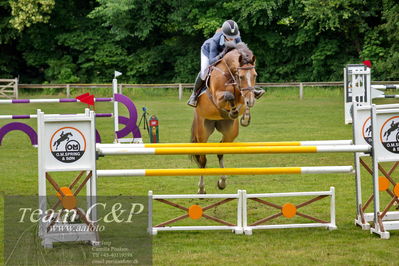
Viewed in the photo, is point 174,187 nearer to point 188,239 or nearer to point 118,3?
point 188,239

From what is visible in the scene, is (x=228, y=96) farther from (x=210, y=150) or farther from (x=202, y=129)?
(x=210, y=150)

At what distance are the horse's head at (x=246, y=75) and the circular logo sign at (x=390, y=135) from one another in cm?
134

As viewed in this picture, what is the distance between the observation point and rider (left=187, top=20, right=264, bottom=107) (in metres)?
7.96

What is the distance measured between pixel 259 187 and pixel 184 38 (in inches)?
1087

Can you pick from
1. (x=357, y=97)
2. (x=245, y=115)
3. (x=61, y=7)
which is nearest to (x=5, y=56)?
(x=61, y=7)

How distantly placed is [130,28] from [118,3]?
78.5 inches

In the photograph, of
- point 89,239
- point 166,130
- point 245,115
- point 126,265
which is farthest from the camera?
point 166,130

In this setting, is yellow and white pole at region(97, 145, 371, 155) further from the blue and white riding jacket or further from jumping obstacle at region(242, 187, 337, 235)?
the blue and white riding jacket

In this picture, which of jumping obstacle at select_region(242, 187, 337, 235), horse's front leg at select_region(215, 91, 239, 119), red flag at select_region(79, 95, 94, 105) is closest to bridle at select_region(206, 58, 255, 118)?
horse's front leg at select_region(215, 91, 239, 119)

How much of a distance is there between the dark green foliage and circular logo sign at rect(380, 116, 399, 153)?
24.0 meters

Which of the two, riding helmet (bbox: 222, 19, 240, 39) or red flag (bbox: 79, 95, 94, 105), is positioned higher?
riding helmet (bbox: 222, 19, 240, 39)

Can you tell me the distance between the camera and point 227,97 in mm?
7598

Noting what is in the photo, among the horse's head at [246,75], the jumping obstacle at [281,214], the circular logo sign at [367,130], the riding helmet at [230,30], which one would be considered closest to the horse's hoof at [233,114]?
the horse's head at [246,75]

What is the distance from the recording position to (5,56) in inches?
1487
